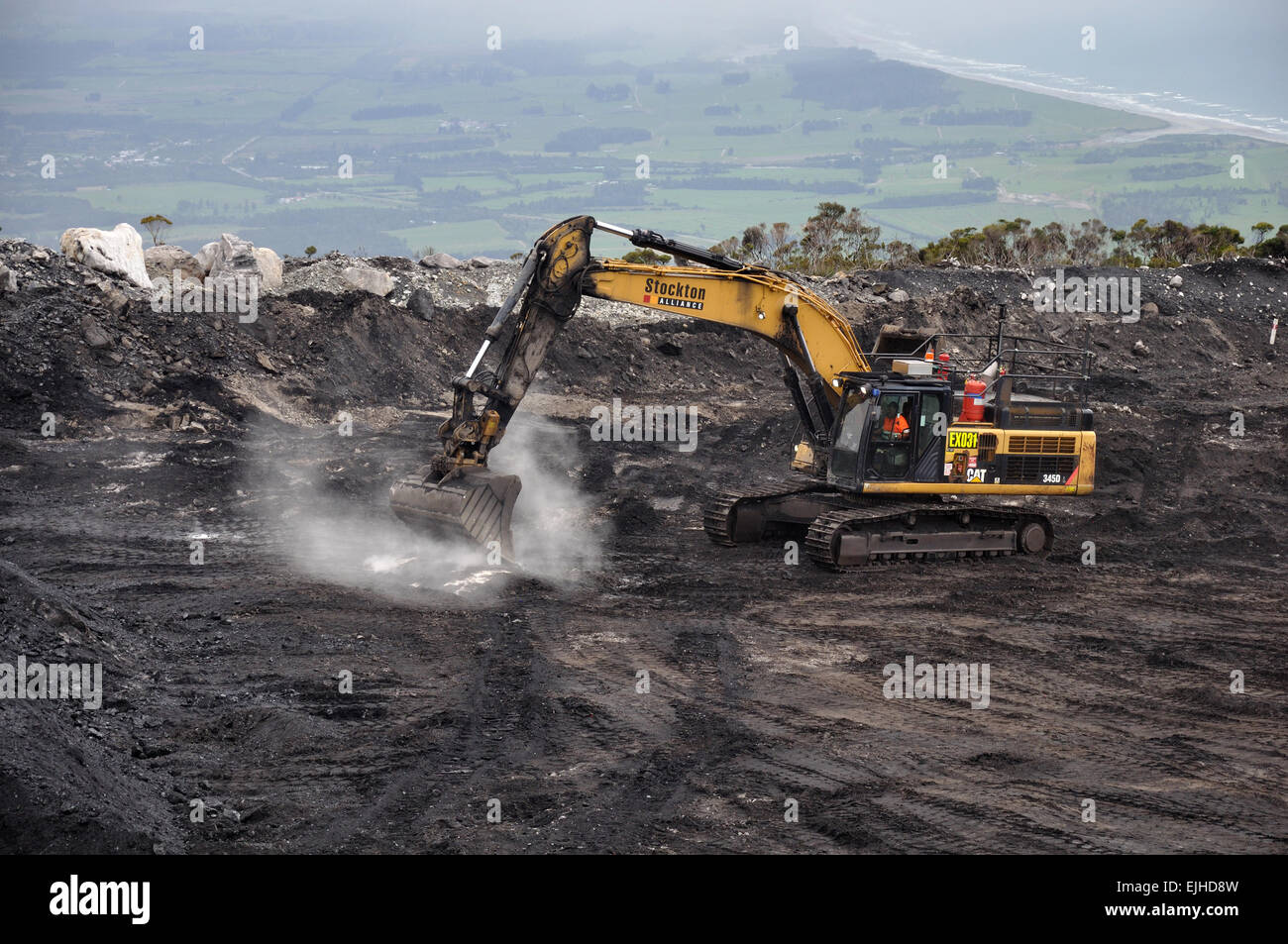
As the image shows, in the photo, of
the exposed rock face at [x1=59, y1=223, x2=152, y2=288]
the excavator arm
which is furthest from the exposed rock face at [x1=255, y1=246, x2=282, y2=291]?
the excavator arm

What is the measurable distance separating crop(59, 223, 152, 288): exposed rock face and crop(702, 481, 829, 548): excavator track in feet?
43.6

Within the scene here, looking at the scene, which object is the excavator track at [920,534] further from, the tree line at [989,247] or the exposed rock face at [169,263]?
the tree line at [989,247]

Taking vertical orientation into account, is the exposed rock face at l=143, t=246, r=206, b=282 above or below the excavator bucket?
above

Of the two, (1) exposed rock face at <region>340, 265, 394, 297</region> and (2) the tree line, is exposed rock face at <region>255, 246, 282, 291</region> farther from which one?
(2) the tree line

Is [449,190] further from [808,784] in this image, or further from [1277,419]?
[808,784]

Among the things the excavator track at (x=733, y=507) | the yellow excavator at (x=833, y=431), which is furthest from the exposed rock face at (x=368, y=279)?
the excavator track at (x=733, y=507)

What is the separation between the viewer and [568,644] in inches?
508

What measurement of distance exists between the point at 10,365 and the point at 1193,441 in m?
20.6

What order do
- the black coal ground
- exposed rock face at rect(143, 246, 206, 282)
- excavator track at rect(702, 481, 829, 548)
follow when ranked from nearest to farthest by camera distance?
the black coal ground < excavator track at rect(702, 481, 829, 548) < exposed rock face at rect(143, 246, 206, 282)

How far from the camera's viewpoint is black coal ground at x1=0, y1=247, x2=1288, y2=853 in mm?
9227

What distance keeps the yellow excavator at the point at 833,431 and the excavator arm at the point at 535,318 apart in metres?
0.02
